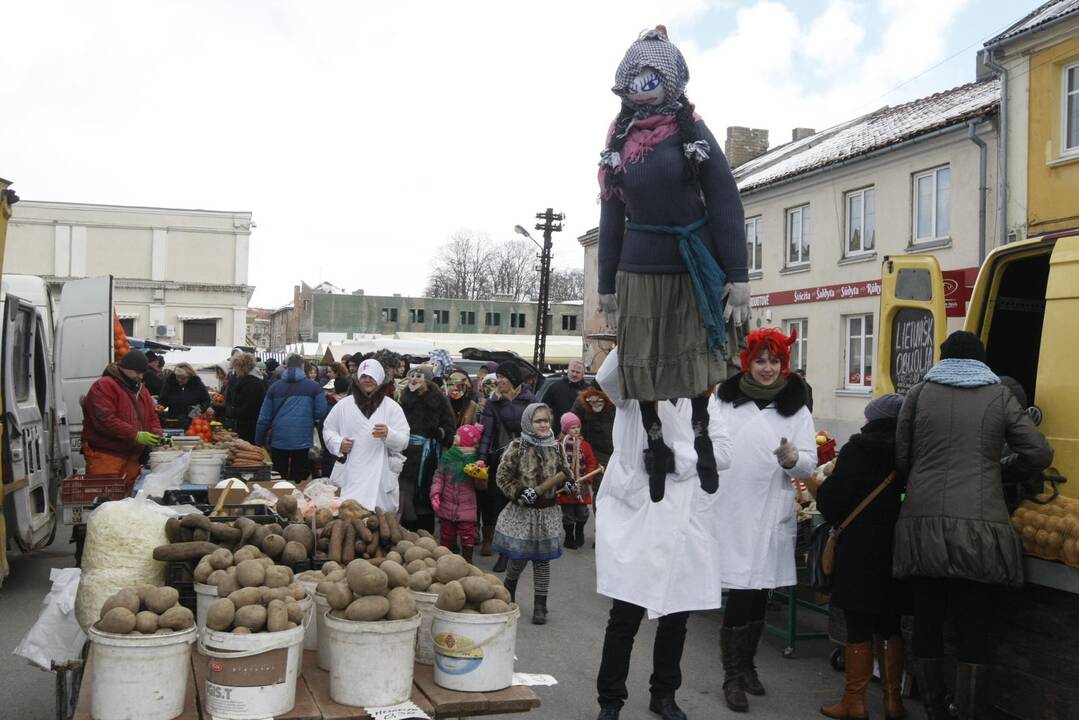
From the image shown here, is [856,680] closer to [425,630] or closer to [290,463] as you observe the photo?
[425,630]

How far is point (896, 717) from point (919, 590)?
0.91 m

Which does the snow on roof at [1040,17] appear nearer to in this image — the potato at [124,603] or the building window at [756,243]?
the building window at [756,243]

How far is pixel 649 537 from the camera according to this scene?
16.1 ft

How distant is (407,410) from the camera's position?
1052 centimetres

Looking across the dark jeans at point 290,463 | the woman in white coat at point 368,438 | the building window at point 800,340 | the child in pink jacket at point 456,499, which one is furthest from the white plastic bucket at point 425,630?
the building window at point 800,340

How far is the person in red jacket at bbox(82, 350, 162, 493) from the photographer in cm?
934

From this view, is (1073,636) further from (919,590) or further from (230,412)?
(230,412)

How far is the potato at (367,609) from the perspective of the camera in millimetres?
3834

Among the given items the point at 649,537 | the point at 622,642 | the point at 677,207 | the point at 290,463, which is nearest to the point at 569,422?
the point at 290,463

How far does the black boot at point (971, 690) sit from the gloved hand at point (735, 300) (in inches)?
92.9

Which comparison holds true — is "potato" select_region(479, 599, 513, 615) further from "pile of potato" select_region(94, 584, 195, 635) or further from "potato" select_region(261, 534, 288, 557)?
"potato" select_region(261, 534, 288, 557)

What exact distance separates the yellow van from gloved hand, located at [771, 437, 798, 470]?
1282 millimetres

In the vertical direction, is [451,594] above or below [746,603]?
above

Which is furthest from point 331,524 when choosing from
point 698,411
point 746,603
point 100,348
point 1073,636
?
point 100,348
